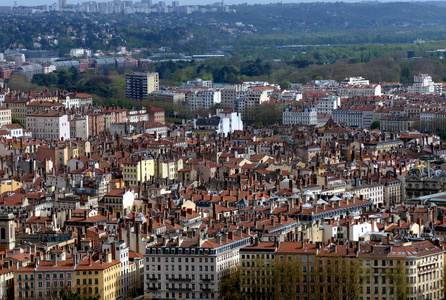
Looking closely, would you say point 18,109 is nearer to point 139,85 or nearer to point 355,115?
point 355,115

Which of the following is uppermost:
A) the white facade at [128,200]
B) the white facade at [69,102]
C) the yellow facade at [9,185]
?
the white facade at [128,200]

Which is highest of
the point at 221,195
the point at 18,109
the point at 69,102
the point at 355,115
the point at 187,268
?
the point at 187,268

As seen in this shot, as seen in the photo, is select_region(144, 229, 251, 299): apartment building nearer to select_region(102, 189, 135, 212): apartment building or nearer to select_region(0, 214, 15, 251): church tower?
select_region(0, 214, 15, 251): church tower

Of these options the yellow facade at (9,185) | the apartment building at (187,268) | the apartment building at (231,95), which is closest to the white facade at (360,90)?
the apartment building at (231,95)

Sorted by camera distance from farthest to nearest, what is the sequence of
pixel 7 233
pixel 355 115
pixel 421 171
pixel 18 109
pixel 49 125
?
pixel 355 115 < pixel 18 109 < pixel 49 125 < pixel 421 171 < pixel 7 233

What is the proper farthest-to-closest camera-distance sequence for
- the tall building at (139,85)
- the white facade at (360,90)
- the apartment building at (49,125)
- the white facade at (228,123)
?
the white facade at (360,90) < the tall building at (139,85) < the white facade at (228,123) < the apartment building at (49,125)

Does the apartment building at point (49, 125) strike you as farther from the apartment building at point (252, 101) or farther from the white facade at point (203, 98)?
the white facade at point (203, 98)

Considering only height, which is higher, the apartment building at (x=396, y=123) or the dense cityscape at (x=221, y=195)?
the dense cityscape at (x=221, y=195)

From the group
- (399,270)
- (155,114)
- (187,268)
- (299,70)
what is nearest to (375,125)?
(155,114)
